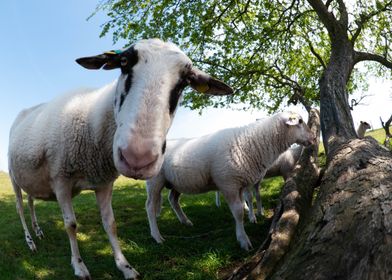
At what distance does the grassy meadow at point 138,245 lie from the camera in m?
5.36

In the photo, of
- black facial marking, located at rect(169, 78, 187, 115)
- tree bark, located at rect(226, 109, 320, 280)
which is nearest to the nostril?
black facial marking, located at rect(169, 78, 187, 115)

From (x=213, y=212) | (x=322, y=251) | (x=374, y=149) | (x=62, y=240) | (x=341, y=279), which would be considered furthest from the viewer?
(x=213, y=212)

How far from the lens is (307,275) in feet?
7.50

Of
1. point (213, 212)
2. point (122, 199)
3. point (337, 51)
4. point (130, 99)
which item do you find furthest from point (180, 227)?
point (337, 51)

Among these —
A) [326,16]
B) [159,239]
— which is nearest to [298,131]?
[159,239]

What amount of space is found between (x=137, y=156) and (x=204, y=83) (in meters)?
1.27

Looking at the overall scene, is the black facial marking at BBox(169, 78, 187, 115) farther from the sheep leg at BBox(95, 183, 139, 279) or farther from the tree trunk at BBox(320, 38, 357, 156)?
the tree trunk at BBox(320, 38, 357, 156)

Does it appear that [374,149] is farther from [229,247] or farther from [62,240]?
[62,240]

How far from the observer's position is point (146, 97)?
286 centimetres

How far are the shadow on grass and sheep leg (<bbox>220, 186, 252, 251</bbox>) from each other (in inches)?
6.4

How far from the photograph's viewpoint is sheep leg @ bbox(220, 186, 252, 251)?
6.13m

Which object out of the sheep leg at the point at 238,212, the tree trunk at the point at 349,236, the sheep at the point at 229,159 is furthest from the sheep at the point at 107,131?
the sheep at the point at 229,159

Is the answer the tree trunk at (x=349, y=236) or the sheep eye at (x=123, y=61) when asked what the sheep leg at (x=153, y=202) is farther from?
the sheep eye at (x=123, y=61)

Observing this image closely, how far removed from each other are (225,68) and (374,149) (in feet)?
32.0
